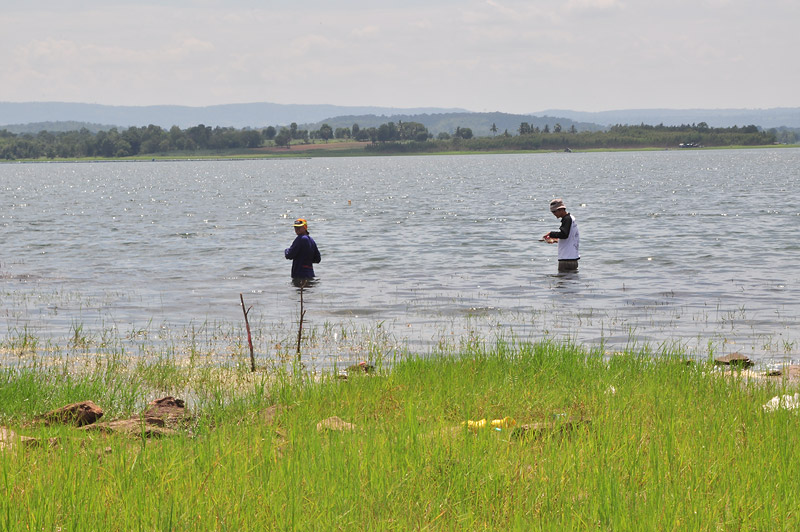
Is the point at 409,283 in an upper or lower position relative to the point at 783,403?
lower

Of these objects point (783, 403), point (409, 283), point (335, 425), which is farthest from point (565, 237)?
point (335, 425)

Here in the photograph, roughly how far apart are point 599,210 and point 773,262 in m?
28.7

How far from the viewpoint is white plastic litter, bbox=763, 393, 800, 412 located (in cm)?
739

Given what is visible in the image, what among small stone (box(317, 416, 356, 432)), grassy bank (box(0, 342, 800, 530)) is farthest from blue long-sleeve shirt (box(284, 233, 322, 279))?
small stone (box(317, 416, 356, 432))

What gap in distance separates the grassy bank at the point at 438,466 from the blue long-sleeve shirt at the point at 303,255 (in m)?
12.0

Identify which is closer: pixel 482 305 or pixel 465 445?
pixel 465 445

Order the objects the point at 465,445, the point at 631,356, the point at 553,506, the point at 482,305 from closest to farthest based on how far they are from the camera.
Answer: the point at 553,506 < the point at 465,445 < the point at 631,356 < the point at 482,305

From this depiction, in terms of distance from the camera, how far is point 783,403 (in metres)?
7.61

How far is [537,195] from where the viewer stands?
76500 mm

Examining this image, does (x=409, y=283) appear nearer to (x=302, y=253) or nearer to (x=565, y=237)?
(x=302, y=253)

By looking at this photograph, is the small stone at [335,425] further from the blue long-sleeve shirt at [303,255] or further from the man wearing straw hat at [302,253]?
the blue long-sleeve shirt at [303,255]

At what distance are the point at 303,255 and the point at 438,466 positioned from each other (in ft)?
50.2

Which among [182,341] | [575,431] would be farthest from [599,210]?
[575,431]

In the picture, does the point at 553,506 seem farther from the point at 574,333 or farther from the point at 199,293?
the point at 199,293
